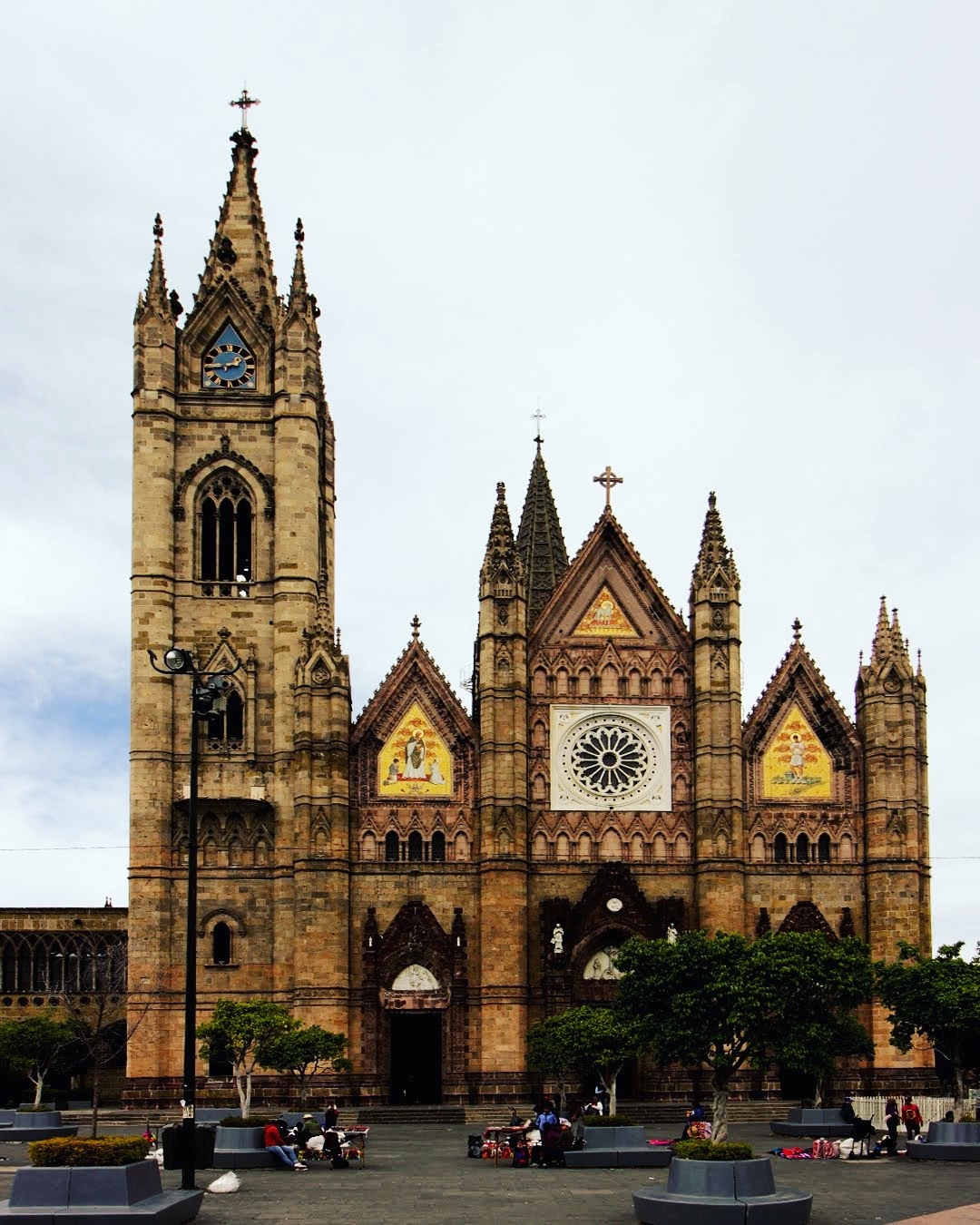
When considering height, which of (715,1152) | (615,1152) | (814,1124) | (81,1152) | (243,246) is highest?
(243,246)

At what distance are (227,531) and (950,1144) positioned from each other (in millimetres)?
42807

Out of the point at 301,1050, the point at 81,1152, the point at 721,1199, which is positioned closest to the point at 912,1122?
the point at 301,1050

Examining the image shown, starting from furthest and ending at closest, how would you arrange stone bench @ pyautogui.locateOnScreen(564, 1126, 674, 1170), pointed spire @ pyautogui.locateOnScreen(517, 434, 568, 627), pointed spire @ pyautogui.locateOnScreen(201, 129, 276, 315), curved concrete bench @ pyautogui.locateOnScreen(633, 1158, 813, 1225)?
pointed spire @ pyautogui.locateOnScreen(517, 434, 568, 627) < pointed spire @ pyautogui.locateOnScreen(201, 129, 276, 315) < stone bench @ pyautogui.locateOnScreen(564, 1126, 674, 1170) < curved concrete bench @ pyautogui.locateOnScreen(633, 1158, 813, 1225)

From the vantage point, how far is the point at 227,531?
75.9 m

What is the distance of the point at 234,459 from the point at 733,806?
25.9 metres

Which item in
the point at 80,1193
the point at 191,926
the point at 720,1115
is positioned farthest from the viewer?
Answer: the point at 720,1115

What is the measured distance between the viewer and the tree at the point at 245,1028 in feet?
200

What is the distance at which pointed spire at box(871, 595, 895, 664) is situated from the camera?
241ft

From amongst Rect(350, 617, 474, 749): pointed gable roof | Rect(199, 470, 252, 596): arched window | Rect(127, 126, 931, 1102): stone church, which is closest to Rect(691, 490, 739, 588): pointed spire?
Rect(127, 126, 931, 1102): stone church

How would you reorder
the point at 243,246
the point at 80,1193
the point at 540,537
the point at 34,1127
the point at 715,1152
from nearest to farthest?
the point at 80,1193, the point at 715,1152, the point at 34,1127, the point at 243,246, the point at 540,537

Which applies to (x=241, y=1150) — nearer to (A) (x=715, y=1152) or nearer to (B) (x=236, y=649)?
(A) (x=715, y=1152)

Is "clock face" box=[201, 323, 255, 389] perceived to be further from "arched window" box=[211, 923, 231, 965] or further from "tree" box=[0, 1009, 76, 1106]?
"tree" box=[0, 1009, 76, 1106]

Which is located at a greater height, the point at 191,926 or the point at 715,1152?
the point at 191,926

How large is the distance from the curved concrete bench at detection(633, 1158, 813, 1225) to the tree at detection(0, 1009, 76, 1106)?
49391 millimetres
